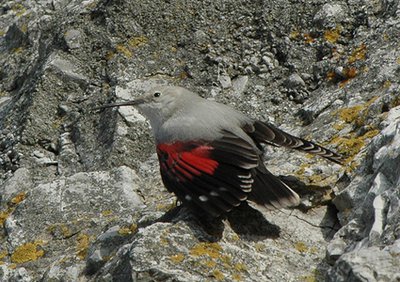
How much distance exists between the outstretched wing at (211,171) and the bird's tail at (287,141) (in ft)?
1.31

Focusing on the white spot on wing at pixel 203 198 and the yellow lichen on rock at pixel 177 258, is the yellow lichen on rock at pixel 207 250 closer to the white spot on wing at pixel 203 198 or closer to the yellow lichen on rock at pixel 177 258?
the yellow lichen on rock at pixel 177 258

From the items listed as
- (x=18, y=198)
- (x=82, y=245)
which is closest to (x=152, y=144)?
(x=18, y=198)

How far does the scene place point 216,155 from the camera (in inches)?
175

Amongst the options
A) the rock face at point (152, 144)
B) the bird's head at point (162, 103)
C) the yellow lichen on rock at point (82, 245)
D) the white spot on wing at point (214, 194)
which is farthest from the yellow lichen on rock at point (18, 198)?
the white spot on wing at point (214, 194)

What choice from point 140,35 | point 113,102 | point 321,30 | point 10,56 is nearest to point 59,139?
point 113,102

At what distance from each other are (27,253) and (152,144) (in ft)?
4.56

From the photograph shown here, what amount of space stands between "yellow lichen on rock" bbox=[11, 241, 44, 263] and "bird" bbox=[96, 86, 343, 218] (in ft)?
3.55

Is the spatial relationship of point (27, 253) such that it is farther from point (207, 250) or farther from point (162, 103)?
point (207, 250)

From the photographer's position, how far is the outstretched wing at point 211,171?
4.15m

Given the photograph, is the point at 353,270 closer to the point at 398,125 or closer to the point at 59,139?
the point at 398,125

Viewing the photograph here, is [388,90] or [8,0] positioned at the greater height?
[388,90]

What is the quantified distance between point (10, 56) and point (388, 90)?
3.96m

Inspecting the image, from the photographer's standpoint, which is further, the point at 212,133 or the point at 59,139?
the point at 59,139

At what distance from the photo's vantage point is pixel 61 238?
5133mm
